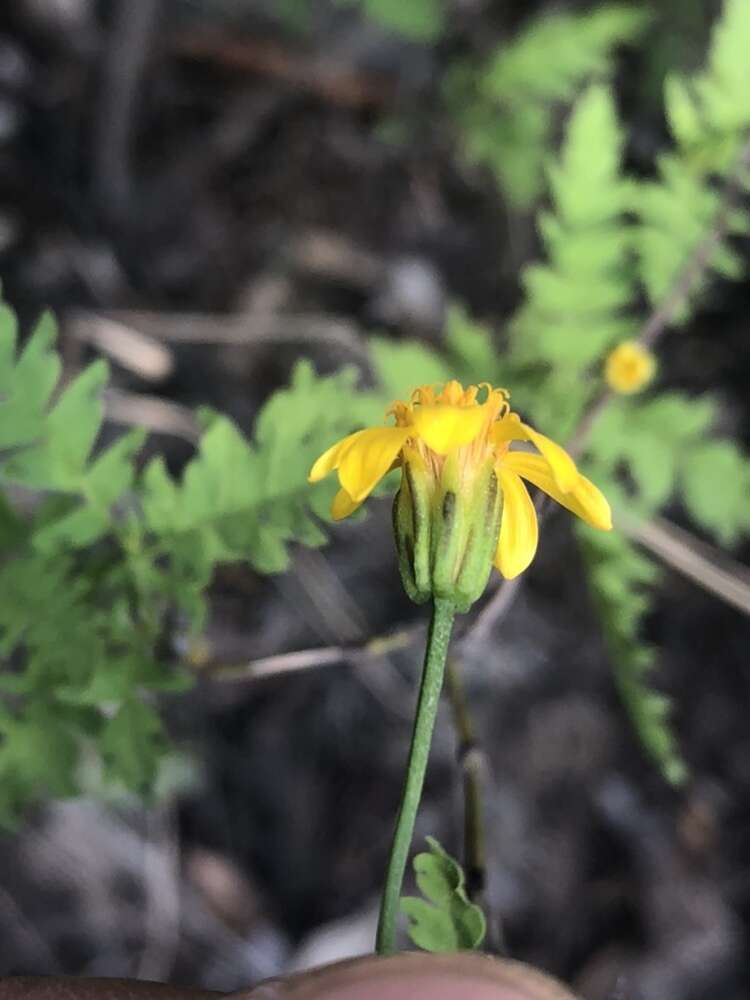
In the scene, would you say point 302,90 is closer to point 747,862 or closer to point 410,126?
point 410,126

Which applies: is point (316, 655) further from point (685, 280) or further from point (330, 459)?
point (685, 280)

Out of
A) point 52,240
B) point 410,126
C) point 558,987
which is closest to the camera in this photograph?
point 558,987

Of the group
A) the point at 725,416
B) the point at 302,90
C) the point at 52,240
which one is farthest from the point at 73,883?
the point at 302,90

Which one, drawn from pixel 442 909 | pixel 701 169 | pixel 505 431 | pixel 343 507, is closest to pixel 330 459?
pixel 343 507

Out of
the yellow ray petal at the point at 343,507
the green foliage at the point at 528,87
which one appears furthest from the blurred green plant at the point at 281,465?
the green foliage at the point at 528,87

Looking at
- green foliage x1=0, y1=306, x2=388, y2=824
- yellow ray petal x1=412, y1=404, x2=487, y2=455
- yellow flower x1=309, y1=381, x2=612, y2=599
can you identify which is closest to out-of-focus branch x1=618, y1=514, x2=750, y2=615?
green foliage x1=0, y1=306, x2=388, y2=824
